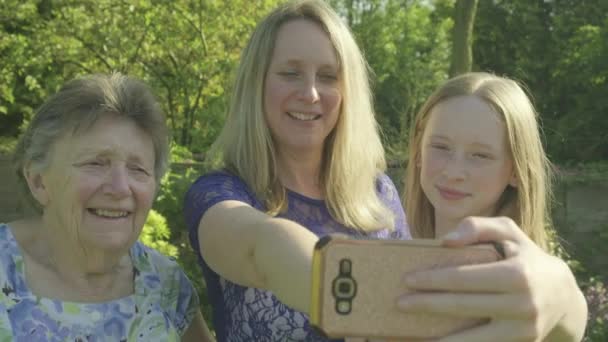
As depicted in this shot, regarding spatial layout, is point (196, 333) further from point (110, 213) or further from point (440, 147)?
point (440, 147)

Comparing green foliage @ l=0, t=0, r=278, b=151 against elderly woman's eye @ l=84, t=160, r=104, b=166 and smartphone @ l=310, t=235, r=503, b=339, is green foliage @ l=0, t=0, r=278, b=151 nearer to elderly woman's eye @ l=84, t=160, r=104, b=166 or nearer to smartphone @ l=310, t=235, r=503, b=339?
elderly woman's eye @ l=84, t=160, r=104, b=166

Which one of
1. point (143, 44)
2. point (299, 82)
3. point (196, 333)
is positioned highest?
point (299, 82)

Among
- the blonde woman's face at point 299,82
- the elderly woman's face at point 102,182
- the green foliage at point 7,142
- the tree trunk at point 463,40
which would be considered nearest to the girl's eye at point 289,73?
the blonde woman's face at point 299,82

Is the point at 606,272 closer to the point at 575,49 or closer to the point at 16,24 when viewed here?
the point at 16,24

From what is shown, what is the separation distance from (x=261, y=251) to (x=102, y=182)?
2.65ft

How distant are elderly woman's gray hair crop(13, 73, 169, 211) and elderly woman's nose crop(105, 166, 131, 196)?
0.45 ft

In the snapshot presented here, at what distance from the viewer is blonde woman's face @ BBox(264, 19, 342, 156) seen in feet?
7.19

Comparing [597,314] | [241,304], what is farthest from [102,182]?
[597,314]

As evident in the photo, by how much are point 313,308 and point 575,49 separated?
1891 centimetres

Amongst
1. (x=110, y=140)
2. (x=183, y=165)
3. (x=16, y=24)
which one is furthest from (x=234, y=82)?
(x=16, y=24)

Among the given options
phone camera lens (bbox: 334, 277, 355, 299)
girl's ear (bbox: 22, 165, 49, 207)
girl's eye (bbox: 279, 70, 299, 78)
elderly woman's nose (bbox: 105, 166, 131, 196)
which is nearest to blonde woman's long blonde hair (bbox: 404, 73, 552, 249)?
girl's eye (bbox: 279, 70, 299, 78)

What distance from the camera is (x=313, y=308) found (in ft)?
3.14

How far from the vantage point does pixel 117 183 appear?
1.93 meters

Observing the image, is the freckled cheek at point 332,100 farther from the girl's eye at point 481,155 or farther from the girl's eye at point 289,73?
the girl's eye at point 481,155
